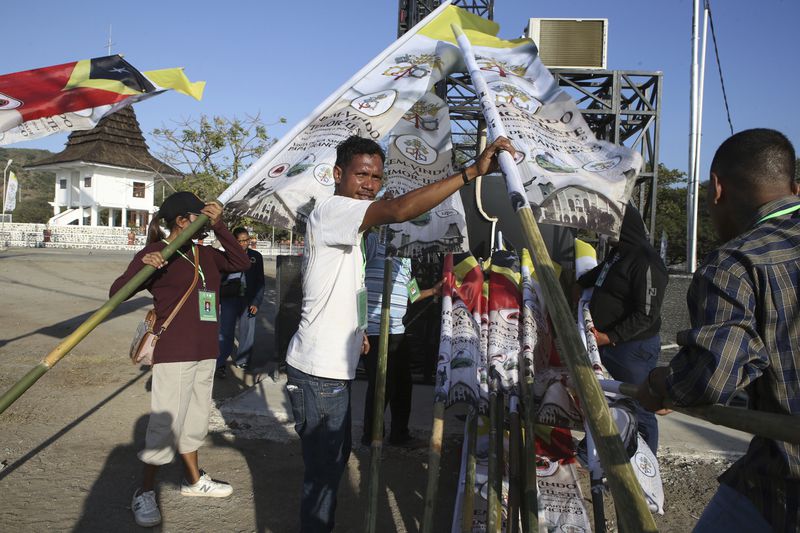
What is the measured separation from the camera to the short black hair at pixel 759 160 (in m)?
1.67

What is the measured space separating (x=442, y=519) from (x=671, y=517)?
1536 mm

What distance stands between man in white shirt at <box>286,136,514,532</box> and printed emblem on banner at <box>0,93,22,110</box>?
1.52 meters

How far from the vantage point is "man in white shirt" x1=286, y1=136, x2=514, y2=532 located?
2453mm

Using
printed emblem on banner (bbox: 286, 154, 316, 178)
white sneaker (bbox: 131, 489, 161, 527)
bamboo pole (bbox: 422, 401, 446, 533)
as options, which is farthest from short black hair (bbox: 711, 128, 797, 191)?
white sneaker (bbox: 131, 489, 161, 527)

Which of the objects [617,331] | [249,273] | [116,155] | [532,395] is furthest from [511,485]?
[116,155]

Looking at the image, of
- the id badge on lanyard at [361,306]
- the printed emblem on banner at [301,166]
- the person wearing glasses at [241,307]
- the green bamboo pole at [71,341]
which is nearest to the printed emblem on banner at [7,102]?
the green bamboo pole at [71,341]

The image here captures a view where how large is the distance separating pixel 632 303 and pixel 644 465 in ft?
3.51

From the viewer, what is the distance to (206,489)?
12.0 feet

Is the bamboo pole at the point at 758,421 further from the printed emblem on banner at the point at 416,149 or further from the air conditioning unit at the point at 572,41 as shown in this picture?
the air conditioning unit at the point at 572,41

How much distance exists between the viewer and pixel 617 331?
3701 millimetres

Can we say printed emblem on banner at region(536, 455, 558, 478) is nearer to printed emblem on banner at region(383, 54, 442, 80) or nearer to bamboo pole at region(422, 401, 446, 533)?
bamboo pole at region(422, 401, 446, 533)

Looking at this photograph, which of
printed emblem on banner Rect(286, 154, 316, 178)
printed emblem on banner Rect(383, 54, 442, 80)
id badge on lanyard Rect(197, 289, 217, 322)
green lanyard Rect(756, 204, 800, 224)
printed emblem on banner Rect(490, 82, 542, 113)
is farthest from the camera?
id badge on lanyard Rect(197, 289, 217, 322)

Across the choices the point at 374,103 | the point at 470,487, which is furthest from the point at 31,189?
the point at 470,487

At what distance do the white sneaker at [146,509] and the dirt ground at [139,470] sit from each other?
83mm
